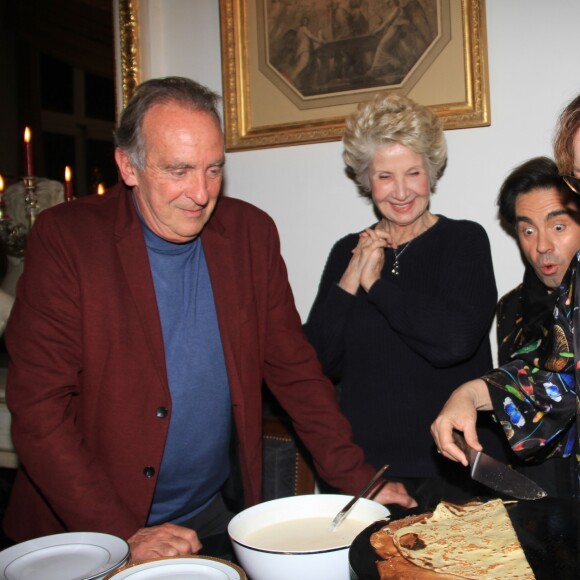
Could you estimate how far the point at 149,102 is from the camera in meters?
1.56

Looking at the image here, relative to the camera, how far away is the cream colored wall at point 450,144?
2367mm

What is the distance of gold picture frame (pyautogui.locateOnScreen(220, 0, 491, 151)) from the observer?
2459 millimetres

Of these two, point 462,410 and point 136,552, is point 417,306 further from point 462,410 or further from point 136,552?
point 136,552

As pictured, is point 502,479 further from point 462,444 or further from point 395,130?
point 395,130

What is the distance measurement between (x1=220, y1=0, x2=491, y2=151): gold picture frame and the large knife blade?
1.58 metres

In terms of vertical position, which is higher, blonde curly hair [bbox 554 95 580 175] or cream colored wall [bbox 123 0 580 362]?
cream colored wall [bbox 123 0 580 362]

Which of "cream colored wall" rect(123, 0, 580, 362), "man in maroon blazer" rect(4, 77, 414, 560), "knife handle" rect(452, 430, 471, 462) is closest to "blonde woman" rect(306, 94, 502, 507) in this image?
"cream colored wall" rect(123, 0, 580, 362)

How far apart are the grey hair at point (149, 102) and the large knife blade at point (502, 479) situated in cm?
95

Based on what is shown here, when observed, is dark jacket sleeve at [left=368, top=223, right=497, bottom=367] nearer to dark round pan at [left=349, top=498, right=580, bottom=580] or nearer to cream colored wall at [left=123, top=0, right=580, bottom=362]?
cream colored wall at [left=123, top=0, right=580, bottom=362]

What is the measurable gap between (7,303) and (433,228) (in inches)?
63.6

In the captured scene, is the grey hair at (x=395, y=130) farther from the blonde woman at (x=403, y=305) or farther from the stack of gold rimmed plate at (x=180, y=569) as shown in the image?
the stack of gold rimmed plate at (x=180, y=569)

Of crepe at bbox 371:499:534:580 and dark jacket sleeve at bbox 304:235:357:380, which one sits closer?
crepe at bbox 371:499:534:580

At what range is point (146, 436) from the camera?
150 cm

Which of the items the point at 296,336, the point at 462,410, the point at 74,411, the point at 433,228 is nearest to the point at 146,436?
the point at 74,411
